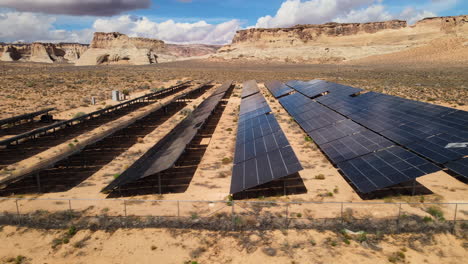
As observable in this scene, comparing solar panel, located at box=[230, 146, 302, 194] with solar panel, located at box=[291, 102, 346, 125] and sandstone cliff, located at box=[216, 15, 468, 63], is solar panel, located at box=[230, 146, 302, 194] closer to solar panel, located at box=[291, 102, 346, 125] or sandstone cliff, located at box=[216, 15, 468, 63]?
solar panel, located at box=[291, 102, 346, 125]

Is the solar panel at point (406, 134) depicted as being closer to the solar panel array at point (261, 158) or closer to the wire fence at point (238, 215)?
the wire fence at point (238, 215)

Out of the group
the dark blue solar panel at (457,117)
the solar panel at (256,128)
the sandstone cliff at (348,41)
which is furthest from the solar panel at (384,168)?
the sandstone cliff at (348,41)

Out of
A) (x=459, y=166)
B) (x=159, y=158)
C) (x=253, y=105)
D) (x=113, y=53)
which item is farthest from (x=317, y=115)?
(x=113, y=53)

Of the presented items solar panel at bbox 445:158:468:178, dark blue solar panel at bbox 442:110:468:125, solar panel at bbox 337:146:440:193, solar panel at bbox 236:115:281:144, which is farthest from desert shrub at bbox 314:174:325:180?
dark blue solar panel at bbox 442:110:468:125

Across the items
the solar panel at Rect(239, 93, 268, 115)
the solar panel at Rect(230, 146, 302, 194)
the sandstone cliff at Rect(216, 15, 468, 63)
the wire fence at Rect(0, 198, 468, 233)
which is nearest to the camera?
the wire fence at Rect(0, 198, 468, 233)

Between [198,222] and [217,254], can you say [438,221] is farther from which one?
[198,222]

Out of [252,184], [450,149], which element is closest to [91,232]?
[252,184]
